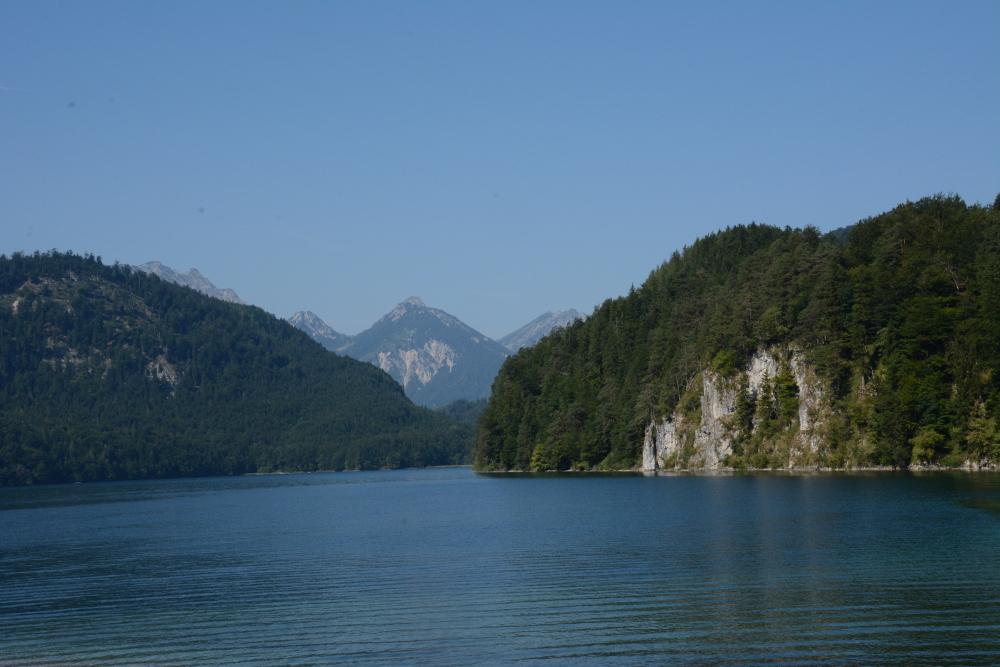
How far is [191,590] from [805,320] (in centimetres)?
9912

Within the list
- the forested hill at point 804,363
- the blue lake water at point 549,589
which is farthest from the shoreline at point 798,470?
the blue lake water at point 549,589

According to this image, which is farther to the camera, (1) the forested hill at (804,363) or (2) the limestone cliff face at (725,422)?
(2) the limestone cliff face at (725,422)

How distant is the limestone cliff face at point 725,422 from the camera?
118500 millimetres

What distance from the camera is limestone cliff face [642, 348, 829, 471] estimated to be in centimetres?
11850

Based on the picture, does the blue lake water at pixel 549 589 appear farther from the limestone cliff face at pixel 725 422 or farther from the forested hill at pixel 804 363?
the limestone cliff face at pixel 725 422

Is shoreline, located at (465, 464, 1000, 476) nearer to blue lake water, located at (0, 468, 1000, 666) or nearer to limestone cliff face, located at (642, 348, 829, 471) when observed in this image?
limestone cliff face, located at (642, 348, 829, 471)

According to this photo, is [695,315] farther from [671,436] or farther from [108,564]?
[108,564]

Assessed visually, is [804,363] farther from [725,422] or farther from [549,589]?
[549,589]

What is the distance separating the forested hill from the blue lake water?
3045 cm

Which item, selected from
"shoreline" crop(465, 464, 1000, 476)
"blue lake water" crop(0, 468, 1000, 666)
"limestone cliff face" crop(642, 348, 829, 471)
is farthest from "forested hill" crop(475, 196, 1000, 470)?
"blue lake water" crop(0, 468, 1000, 666)

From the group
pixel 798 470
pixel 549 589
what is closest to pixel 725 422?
pixel 798 470

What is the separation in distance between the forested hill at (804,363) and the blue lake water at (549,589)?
99.9ft

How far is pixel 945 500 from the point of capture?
2435 inches

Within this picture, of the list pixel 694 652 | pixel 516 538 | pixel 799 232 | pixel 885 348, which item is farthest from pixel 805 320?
pixel 694 652
